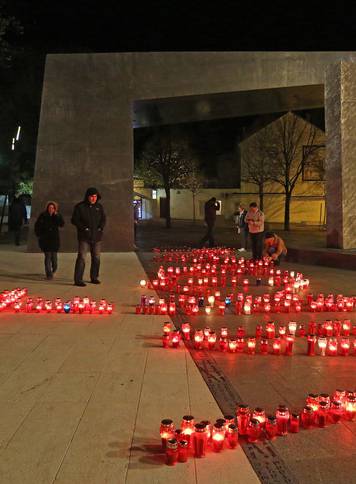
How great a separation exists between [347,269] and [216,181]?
35.2 meters

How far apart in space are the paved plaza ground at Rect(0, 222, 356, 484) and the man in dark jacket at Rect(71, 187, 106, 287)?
94.8 inches

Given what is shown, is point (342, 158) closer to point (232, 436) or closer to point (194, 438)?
point (232, 436)

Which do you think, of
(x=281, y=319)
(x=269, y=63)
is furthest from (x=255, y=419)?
(x=269, y=63)

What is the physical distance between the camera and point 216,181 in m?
47.3

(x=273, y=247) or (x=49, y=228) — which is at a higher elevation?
(x=49, y=228)

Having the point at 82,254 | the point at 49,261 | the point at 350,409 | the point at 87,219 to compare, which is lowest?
the point at 350,409

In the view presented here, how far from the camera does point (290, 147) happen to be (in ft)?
120

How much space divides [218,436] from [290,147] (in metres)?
34.8

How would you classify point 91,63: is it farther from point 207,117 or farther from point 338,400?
point 338,400

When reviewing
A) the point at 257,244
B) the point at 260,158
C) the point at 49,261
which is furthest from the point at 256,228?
the point at 260,158

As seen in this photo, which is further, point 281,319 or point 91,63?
point 91,63

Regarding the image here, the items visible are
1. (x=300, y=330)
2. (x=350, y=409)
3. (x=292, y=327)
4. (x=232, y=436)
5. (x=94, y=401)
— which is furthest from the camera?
(x=300, y=330)

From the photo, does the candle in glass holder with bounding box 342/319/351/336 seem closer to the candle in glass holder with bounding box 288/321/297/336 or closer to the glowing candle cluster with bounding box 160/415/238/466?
the candle in glass holder with bounding box 288/321/297/336

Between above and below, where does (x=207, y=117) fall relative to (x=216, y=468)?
above
